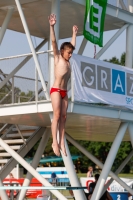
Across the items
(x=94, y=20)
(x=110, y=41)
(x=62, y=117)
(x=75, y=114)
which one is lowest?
(x=62, y=117)

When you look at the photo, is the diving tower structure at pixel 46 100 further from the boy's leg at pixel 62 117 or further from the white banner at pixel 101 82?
the boy's leg at pixel 62 117

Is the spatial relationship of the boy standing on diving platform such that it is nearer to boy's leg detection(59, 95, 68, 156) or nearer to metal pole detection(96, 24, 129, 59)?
boy's leg detection(59, 95, 68, 156)

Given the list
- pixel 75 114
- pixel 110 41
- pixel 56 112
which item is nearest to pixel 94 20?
pixel 110 41

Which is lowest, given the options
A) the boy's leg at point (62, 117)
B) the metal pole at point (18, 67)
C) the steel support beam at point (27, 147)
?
the boy's leg at point (62, 117)

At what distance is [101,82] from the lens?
68.6 ft

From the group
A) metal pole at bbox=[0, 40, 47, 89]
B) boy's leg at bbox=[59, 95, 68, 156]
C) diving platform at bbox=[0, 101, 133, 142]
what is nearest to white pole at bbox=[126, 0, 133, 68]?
diving platform at bbox=[0, 101, 133, 142]

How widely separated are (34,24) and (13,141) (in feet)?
15.1

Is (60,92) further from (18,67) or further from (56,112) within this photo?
(18,67)

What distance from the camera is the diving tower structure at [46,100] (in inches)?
790

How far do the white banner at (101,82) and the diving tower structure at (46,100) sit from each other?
0.24 m

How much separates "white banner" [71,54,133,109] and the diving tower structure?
9.5 inches

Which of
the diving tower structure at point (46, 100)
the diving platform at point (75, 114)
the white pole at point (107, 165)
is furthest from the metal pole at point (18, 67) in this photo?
the white pole at point (107, 165)

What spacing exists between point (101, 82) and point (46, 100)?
227 cm

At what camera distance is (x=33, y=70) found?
68.8 ft
